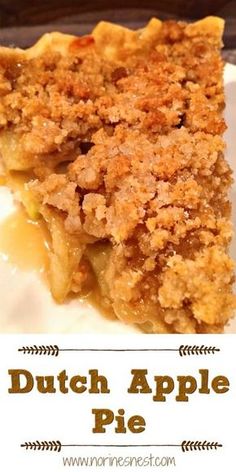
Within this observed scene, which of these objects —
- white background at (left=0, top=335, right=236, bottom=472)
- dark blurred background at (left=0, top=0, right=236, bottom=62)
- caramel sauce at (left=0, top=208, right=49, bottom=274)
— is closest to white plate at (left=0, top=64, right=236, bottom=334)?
caramel sauce at (left=0, top=208, right=49, bottom=274)

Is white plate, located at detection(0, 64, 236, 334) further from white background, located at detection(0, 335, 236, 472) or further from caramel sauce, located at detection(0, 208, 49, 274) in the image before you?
white background, located at detection(0, 335, 236, 472)

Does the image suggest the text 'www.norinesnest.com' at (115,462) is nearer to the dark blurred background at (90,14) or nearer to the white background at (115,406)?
the white background at (115,406)

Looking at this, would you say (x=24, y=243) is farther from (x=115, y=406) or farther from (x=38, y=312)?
(x=115, y=406)

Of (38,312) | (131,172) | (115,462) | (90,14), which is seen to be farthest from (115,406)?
(90,14)

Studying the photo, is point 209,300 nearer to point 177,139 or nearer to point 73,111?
point 177,139

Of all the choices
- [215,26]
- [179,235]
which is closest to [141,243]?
[179,235]

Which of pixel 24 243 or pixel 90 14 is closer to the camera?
pixel 24 243

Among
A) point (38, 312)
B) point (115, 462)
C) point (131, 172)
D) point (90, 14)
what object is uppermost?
point (90, 14)
